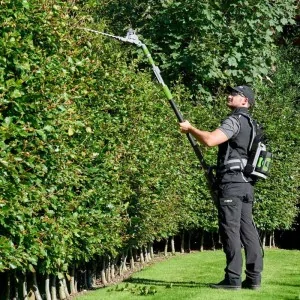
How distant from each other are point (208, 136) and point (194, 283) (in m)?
2.44

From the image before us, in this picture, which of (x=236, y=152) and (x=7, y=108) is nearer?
(x=7, y=108)

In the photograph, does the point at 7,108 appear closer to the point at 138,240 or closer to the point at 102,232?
the point at 102,232

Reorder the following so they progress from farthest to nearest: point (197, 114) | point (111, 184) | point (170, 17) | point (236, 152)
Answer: point (170, 17), point (197, 114), point (111, 184), point (236, 152)

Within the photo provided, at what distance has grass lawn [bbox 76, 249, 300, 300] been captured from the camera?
747 cm

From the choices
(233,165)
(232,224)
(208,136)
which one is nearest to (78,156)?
(208,136)

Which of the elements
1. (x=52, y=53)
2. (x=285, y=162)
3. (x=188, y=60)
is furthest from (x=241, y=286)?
(x=188, y=60)

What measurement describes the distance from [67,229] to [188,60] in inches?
431

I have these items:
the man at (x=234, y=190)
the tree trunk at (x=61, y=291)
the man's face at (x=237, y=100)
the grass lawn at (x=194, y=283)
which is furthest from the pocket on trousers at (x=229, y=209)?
the tree trunk at (x=61, y=291)

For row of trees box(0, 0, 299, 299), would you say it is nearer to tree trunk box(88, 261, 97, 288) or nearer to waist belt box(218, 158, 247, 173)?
tree trunk box(88, 261, 97, 288)

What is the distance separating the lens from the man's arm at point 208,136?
732 cm

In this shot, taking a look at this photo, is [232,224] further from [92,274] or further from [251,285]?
[92,274]

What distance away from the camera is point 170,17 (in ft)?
57.7

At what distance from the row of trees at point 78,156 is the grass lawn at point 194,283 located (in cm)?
54

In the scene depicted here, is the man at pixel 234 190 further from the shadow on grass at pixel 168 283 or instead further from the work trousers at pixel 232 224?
the shadow on grass at pixel 168 283
